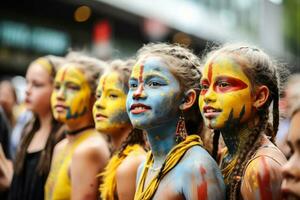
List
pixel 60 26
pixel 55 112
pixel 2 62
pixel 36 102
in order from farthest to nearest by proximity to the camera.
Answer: pixel 60 26
pixel 2 62
pixel 36 102
pixel 55 112

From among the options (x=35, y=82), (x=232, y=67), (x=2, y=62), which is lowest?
(x=2, y=62)

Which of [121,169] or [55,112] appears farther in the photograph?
[55,112]

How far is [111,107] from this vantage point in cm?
454

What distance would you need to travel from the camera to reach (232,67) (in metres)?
3.51

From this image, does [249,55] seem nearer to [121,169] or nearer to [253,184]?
[253,184]

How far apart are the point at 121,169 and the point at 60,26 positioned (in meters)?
15.1

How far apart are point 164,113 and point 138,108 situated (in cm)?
16

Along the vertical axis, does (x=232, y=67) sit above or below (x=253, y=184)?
above

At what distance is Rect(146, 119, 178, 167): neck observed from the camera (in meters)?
3.75

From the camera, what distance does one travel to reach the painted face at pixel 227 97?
3.46 meters

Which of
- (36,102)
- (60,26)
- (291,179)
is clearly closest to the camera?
(291,179)

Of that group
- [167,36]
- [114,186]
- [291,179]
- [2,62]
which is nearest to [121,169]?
[114,186]

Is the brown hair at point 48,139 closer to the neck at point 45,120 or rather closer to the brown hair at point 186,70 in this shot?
the neck at point 45,120

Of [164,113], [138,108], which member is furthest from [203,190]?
[138,108]
